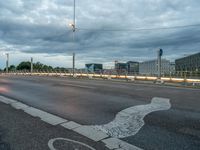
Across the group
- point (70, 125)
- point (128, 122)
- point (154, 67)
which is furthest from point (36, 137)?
point (154, 67)

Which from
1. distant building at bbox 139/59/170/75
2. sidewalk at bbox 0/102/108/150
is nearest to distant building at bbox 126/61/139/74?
distant building at bbox 139/59/170/75

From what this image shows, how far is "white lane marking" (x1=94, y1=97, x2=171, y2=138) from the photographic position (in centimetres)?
543

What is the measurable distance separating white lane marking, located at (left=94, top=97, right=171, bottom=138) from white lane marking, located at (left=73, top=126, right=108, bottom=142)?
166mm

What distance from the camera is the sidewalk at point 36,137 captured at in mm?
4484

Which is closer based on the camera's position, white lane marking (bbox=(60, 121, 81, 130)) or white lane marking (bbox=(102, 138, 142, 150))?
white lane marking (bbox=(102, 138, 142, 150))

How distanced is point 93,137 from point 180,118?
116 inches

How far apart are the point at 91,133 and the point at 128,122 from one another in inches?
55.2

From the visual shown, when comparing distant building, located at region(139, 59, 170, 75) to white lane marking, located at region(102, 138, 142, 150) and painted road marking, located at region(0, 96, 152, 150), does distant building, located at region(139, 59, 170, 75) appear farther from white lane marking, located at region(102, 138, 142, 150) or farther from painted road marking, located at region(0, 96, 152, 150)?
white lane marking, located at region(102, 138, 142, 150)

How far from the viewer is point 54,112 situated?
25.2ft

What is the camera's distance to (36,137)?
5047mm

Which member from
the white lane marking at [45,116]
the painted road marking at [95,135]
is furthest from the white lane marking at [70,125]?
the white lane marking at [45,116]

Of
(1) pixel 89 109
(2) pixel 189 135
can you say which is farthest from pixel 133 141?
(1) pixel 89 109

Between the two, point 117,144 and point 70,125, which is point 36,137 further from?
point 117,144

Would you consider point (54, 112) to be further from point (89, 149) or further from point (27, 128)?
point (89, 149)
